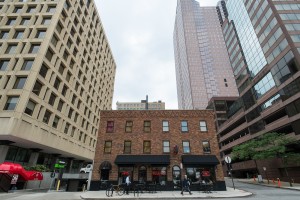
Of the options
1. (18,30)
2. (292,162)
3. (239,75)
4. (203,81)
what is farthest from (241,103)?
(203,81)

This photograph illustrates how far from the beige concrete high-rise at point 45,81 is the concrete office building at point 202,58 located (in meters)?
83.4

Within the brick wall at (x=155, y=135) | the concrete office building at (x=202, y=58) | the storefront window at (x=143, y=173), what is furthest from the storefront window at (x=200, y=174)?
the concrete office building at (x=202, y=58)

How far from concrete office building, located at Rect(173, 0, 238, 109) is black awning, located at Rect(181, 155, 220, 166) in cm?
9345

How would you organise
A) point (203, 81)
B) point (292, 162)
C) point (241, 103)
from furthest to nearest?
point (203, 81)
point (241, 103)
point (292, 162)

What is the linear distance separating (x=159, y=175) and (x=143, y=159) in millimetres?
2673

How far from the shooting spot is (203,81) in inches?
4835

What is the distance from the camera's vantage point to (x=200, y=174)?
21.8m

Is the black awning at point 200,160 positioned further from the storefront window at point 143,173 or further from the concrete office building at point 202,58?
the concrete office building at point 202,58

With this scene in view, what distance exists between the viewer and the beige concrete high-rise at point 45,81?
2533 centimetres

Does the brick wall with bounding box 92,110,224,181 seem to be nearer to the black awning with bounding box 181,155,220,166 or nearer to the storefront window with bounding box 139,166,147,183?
the storefront window with bounding box 139,166,147,183

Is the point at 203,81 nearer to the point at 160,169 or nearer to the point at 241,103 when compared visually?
the point at 241,103

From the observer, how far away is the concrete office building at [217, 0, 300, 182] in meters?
33.1

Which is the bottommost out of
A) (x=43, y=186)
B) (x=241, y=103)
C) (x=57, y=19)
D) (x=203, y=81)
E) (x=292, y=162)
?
(x=43, y=186)

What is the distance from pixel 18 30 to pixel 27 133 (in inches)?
750
